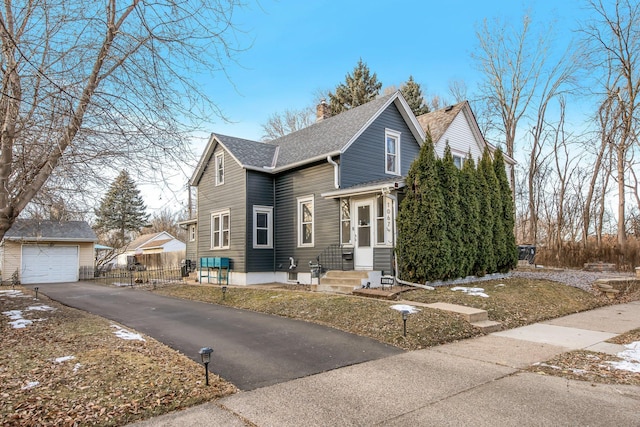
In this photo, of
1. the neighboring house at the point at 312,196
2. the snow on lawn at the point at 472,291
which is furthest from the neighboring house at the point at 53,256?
the snow on lawn at the point at 472,291

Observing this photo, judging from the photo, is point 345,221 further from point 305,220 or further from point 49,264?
point 49,264

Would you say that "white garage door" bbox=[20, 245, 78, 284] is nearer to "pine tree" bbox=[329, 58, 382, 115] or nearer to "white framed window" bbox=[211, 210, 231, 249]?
"white framed window" bbox=[211, 210, 231, 249]

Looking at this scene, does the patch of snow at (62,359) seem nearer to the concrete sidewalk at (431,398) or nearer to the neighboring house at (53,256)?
the concrete sidewalk at (431,398)

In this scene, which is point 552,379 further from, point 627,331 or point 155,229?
point 155,229

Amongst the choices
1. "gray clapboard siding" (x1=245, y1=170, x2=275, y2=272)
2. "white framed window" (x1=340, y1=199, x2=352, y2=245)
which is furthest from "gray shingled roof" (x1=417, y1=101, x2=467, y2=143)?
"gray clapboard siding" (x1=245, y1=170, x2=275, y2=272)

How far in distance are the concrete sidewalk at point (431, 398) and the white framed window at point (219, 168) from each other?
42.0 feet

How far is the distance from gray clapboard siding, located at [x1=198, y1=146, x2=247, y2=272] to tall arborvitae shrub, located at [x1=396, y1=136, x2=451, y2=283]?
6460 mm

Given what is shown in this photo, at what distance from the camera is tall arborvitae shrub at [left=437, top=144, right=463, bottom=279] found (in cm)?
1174

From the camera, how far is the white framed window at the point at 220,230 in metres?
16.6

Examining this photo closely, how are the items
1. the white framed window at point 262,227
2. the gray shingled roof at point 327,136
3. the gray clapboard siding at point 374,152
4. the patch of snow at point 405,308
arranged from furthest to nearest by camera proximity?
1. the white framed window at point 262,227
2. the gray shingled roof at point 327,136
3. the gray clapboard siding at point 374,152
4. the patch of snow at point 405,308

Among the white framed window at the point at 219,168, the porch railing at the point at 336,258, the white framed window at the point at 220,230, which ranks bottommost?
the porch railing at the point at 336,258

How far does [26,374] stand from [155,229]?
59.1 metres

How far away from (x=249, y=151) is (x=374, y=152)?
5417mm

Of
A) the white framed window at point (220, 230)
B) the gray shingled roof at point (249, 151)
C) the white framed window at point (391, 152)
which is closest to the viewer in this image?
the white framed window at point (391, 152)
